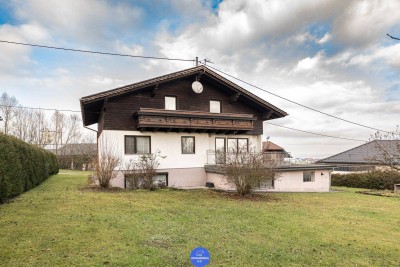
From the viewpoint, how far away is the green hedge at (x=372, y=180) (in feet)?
86.2

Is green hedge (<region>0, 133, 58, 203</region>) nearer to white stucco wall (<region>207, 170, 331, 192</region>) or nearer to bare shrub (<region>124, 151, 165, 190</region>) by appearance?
bare shrub (<region>124, 151, 165, 190</region>)

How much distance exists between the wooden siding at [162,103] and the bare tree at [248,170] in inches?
266

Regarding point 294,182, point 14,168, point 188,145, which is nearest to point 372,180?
point 294,182

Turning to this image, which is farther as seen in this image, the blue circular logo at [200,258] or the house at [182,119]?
the house at [182,119]

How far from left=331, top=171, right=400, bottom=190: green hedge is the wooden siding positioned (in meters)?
14.7

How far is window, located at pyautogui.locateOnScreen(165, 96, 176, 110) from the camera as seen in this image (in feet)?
60.5

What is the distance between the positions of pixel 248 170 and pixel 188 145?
679cm

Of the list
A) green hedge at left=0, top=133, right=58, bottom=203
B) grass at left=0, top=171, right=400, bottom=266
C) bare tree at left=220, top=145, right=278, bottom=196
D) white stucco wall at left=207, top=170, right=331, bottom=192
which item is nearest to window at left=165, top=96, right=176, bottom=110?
white stucco wall at left=207, top=170, right=331, bottom=192

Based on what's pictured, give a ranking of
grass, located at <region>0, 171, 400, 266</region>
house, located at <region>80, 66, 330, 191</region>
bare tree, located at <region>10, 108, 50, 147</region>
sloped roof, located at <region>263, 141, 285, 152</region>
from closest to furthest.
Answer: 1. grass, located at <region>0, 171, 400, 266</region>
2. house, located at <region>80, 66, 330, 191</region>
3. sloped roof, located at <region>263, 141, 285, 152</region>
4. bare tree, located at <region>10, 108, 50, 147</region>

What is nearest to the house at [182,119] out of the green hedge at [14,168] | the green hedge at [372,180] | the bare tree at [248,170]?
the bare tree at [248,170]

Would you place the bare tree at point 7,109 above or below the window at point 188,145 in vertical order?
above

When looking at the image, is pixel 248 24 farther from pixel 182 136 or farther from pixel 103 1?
pixel 182 136

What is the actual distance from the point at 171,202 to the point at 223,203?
7.21ft

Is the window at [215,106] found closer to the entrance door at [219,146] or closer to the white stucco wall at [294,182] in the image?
the entrance door at [219,146]
